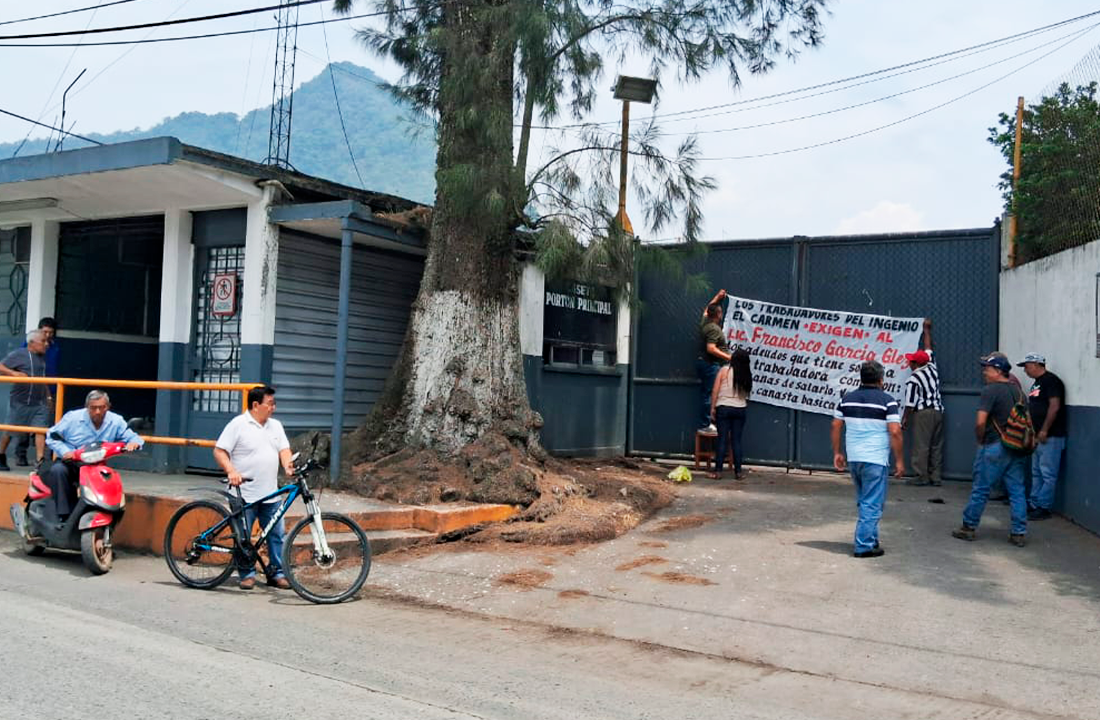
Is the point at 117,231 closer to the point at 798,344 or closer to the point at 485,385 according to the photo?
the point at 485,385

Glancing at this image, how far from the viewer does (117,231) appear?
13.6 m

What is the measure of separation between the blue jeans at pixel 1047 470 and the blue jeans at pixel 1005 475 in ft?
4.28

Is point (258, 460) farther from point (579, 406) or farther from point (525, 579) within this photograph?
point (579, 406)

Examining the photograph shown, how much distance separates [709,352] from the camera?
13.9 m

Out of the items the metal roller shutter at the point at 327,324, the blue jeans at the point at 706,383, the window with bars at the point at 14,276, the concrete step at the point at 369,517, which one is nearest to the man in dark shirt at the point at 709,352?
the blue jeans at the point at 706,383

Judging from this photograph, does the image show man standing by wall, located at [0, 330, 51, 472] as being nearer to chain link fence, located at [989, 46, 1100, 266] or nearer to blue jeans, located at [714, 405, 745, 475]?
blue jeans, located at [714, 405, 745, 475]

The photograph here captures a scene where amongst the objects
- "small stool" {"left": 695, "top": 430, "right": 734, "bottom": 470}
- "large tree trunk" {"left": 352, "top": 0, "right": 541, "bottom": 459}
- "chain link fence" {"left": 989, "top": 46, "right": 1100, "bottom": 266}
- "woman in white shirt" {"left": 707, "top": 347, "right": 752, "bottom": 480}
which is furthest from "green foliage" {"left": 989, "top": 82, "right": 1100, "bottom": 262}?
"large tree trunk" {"left": 352, "top": 0, "right": 541, "bottom": 459}

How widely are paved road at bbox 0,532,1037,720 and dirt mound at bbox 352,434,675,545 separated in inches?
92.1

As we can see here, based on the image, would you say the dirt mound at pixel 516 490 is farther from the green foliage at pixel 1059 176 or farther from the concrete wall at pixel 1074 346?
the green foliage at pixel 1059 176

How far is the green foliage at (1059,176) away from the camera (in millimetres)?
10547

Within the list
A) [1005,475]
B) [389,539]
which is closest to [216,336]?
[389,539]

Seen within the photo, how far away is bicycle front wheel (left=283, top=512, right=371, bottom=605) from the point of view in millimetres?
7637

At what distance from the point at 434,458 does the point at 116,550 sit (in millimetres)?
3258

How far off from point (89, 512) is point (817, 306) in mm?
9590
